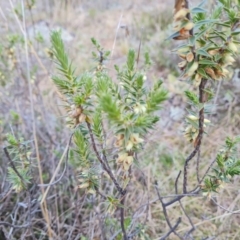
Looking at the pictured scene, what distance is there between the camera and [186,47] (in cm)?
62

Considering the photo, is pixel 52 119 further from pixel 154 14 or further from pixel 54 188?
pixel 154 14

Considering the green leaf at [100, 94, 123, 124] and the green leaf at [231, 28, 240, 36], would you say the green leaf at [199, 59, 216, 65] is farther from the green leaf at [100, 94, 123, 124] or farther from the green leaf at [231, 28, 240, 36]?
the green leaf at [100, 94, 123, 124]

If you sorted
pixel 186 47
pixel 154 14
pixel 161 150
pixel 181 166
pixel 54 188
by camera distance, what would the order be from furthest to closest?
1. pixel 154 14
2. pixel 161 150
3. pixel 181 166
4. pixel 54 188
5. pixel 186 47

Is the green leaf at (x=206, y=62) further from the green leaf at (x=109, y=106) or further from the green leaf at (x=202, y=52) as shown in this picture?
the green leaf at (x=109, y=106)

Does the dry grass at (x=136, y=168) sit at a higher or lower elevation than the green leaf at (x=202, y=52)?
lower

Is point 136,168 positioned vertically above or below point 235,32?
below

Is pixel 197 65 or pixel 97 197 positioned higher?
pixel 197 65

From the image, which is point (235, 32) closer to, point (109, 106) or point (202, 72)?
point (202, 72)

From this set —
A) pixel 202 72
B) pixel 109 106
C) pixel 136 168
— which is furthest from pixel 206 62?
pixel 136 168

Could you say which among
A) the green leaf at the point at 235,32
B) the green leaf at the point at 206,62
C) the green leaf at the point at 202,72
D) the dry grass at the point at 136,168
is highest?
the green leaf at the point at 235,32

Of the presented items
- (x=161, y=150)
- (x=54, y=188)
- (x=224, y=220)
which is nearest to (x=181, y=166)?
(x=161, y=150)

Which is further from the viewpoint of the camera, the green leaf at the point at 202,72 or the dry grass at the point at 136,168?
the dry grass at the point at 136,168

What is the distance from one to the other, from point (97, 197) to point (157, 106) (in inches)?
30.5

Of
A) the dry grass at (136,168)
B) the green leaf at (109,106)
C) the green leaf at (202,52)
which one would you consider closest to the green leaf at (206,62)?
the green leaf at (202,52)
